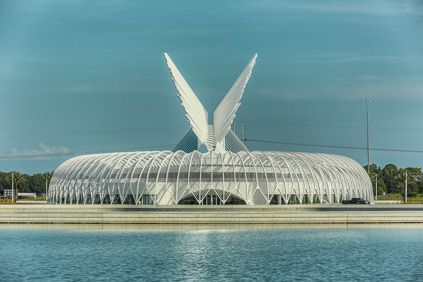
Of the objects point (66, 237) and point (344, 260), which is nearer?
point (344, 260)

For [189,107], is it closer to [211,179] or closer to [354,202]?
[211,179]

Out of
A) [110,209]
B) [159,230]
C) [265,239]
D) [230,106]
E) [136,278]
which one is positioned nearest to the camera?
[136,278]

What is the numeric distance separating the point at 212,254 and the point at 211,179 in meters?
36.6

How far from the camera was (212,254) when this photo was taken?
111ft

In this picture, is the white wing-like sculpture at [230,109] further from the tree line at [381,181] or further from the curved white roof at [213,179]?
the tree line at [381,181]

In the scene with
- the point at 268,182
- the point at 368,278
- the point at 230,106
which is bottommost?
the point at 368,278

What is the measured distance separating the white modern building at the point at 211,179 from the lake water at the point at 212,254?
25068mm

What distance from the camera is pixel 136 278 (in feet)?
88.9

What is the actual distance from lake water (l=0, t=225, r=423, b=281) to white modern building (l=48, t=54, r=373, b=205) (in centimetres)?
A: 2507

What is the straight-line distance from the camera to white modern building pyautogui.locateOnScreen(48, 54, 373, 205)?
70438 mm

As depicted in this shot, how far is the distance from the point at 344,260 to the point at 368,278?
5.11 metres

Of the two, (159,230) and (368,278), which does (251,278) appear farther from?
(159,230)

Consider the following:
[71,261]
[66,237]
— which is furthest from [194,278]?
[66,237]

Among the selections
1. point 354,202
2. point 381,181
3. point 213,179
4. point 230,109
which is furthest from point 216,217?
point 381,181
